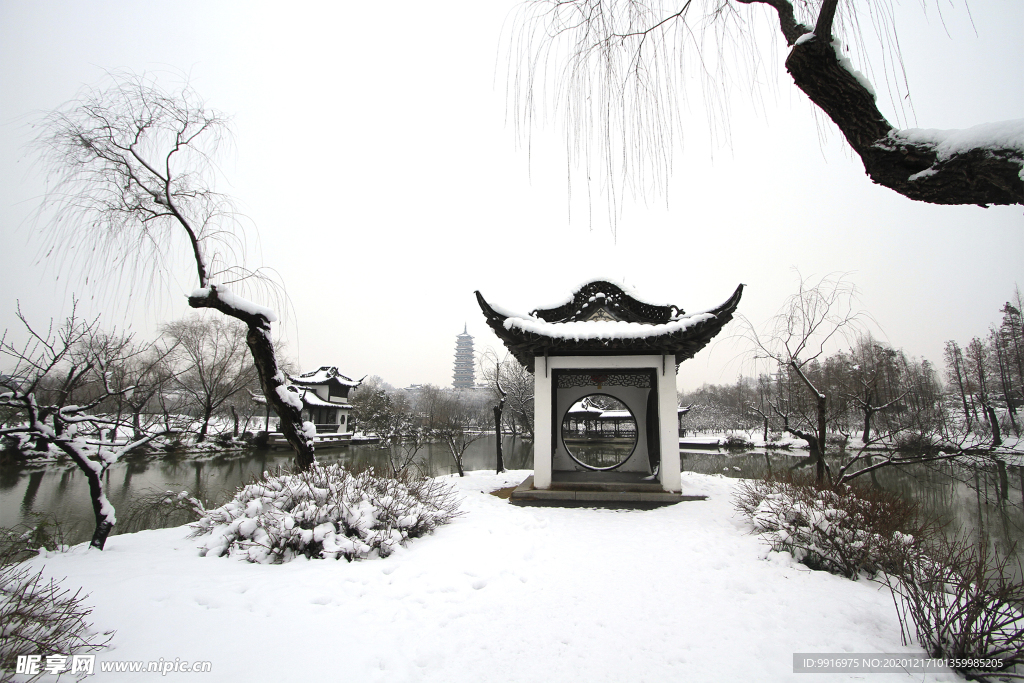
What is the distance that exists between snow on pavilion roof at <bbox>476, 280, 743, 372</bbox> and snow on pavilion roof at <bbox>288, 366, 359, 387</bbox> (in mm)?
20823

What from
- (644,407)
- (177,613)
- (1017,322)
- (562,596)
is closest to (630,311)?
(644,407)

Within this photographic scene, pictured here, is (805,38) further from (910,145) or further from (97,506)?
(97,506)

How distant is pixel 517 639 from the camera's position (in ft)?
8.11

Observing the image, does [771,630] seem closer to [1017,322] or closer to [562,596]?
[562,596]

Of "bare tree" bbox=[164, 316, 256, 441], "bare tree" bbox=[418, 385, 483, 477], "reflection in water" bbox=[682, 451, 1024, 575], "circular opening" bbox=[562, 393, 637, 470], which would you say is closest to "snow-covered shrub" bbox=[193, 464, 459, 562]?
"reflection in water" bbox=[682, 451, 1024, 575]

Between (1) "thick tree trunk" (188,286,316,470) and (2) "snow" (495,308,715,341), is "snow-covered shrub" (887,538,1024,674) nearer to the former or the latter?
(2) "snow" (495,308,715,341)

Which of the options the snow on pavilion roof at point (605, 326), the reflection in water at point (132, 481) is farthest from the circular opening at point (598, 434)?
the snow on pavilion roof at point (605, 326)

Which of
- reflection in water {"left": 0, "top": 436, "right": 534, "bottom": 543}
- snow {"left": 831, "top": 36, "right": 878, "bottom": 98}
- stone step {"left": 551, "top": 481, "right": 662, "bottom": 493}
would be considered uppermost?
snow {"left": 831, "top": 36, "right": 878, "bottom": 98}

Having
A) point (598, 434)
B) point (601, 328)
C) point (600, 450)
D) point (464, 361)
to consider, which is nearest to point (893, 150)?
point (601, 328)

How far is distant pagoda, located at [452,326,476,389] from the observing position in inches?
3282

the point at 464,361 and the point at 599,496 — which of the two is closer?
the point at 599,496

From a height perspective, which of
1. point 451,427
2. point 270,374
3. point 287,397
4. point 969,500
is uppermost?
point 270,374

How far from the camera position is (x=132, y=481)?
38.6 ft

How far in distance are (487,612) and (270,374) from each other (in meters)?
3.90
